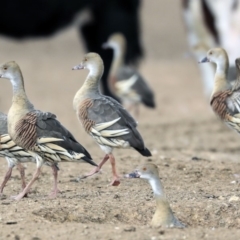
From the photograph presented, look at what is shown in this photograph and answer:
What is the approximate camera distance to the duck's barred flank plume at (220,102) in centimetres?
715

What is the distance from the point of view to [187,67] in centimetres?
2072

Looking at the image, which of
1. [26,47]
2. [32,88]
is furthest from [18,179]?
[26,47]

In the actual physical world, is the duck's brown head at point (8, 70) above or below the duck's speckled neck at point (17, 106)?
above

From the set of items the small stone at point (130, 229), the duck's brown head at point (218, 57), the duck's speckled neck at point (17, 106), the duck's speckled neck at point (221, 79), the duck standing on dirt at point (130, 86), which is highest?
the duck's brown head at point (218, 57)

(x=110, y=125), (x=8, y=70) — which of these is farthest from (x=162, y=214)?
(x=8, y=70)

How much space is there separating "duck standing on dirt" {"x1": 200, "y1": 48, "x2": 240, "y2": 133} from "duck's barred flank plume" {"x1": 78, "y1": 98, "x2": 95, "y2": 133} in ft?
3.58

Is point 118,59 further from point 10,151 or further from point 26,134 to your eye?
point 26,134

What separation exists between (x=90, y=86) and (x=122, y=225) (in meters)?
1.86

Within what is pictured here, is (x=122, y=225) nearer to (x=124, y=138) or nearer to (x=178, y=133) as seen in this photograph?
(x=124, y=138)

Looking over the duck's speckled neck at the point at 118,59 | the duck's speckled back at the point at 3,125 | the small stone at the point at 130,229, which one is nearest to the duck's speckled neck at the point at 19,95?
the duck's speckled back at the point at 3,125

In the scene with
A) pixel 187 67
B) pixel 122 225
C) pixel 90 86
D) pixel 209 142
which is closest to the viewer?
pixel 122 225

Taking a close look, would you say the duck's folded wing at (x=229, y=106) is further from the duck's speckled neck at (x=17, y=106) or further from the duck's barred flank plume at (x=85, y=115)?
the duck's speckled neck at (x=17, y=106)

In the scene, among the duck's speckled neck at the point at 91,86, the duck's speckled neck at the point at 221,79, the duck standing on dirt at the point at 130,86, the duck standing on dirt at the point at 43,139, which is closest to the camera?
the duck standing on dirt at the point at 43,139

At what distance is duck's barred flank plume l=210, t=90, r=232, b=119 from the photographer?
7.15 meters
